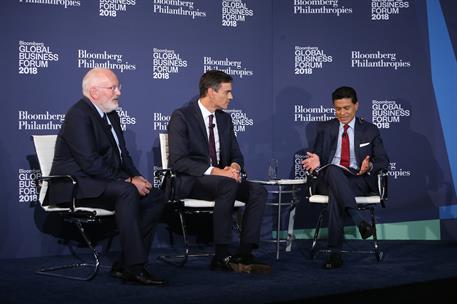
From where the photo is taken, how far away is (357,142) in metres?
6.50

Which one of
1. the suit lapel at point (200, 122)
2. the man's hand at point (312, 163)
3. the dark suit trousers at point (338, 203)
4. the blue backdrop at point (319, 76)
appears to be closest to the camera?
the dark suit trousers at point (338, 203)

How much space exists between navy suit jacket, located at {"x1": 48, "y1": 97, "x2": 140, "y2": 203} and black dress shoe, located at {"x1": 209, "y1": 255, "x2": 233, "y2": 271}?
964 millimetres

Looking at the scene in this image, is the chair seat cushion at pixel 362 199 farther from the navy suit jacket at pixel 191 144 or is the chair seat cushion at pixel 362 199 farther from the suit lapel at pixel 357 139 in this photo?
the navy suit jacket at pixel 191 144

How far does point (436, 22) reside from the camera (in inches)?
297

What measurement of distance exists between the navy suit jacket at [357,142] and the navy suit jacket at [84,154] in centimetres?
197

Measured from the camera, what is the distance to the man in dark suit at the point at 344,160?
234 inches

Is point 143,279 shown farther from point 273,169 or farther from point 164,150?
point 273,169

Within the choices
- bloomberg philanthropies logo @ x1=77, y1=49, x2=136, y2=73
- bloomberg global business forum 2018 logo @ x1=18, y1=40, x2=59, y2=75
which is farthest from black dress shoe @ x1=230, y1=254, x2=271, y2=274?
bloomberg global business forum 2018 logo @ x1=18, y1=40, x2=59, y2=75

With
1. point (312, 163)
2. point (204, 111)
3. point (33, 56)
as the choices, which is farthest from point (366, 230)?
point (33, 56)

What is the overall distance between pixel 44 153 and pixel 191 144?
1.16 meters

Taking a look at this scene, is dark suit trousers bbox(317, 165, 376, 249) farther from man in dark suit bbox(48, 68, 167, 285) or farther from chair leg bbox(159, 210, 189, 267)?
man in dark suit bbox(48, 68, 167, 285)

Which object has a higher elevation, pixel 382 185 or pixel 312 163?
pixel 312 163

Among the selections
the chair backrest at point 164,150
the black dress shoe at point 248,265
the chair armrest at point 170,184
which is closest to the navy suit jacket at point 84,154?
the chair armrest at point 170,184

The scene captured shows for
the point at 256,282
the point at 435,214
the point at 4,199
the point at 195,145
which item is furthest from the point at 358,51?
the point at 4,199
